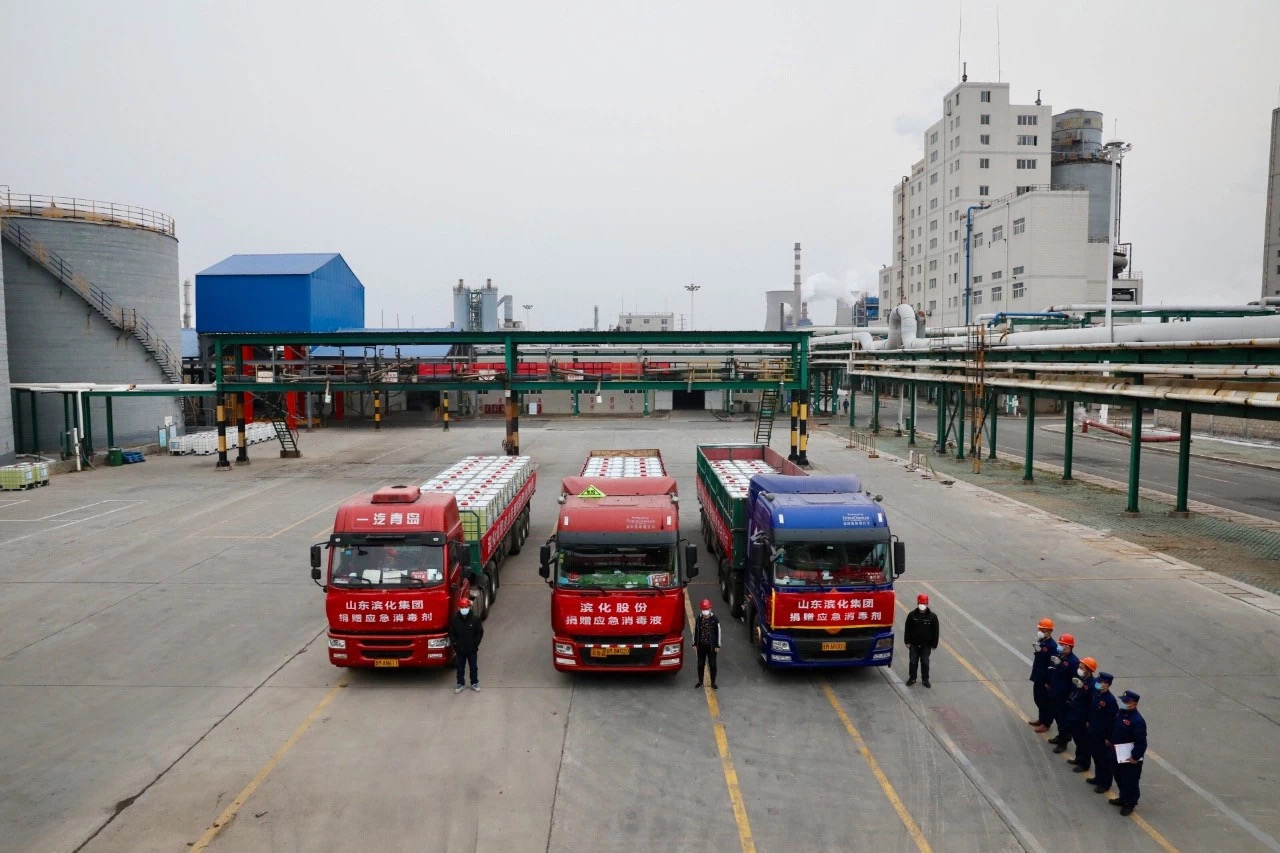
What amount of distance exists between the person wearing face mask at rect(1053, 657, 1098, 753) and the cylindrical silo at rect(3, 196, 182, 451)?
49441 millimetres

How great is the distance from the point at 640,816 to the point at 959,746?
4689 millimetres

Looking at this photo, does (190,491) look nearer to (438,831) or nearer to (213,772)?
(213,772)

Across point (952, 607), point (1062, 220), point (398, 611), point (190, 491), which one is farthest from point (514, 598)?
point (1062, 220)

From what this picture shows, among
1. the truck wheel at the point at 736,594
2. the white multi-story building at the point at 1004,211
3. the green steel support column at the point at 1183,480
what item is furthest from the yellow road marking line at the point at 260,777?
the white multi-story building at the point at 1004,211

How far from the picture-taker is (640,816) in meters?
Answer: 9.35

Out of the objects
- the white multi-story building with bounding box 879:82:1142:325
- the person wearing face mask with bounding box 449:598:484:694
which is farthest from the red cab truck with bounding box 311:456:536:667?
the white multi-story building with bounding box 879:82:1142:325

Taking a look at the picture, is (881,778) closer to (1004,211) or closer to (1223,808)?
(1223,808)

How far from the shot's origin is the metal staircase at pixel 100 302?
1665 inches

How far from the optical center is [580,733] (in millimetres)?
11461

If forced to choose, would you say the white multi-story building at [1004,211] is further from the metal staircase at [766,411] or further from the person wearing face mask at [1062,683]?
the person wearing face mask at [1062,683]

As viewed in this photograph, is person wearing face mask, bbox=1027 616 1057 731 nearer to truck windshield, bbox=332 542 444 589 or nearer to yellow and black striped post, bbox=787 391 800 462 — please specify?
truck windshield, bbox=332 542 444 589

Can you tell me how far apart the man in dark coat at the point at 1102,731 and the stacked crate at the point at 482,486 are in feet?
34.7

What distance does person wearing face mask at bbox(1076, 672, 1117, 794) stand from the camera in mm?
9758

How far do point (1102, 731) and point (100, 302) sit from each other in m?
50.7
